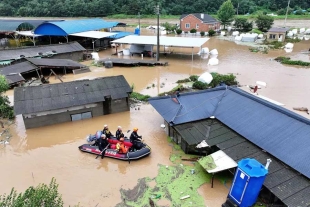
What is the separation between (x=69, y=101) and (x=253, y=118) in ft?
31.4

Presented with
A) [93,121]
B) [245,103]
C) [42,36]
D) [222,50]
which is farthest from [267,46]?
[42,36]

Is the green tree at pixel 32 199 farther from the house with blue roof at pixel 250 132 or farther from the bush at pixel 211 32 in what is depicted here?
the bush at pixel 211 32

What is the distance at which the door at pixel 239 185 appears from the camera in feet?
24.6

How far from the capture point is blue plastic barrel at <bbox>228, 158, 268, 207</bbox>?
24.2 feet

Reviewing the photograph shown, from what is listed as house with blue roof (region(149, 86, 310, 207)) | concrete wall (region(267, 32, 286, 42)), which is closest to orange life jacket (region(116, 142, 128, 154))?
house with blue roof (region(149, 86, 310, 207))

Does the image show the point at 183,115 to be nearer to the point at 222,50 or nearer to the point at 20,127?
the point at 20,127

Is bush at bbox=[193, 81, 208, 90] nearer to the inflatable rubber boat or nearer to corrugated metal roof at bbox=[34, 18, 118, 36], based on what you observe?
the inflatable rubber boat

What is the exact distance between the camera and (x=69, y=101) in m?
13.7

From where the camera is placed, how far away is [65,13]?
2731 inches

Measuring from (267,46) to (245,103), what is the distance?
26.8 metres

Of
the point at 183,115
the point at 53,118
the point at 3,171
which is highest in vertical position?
the point at 183,115

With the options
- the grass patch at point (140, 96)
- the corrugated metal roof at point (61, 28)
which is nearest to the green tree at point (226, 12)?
the corrugated metal roof at point (61, 28)

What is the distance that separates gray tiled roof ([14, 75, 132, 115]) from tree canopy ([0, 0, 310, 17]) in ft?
195

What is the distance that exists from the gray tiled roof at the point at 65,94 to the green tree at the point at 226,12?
3976cm
